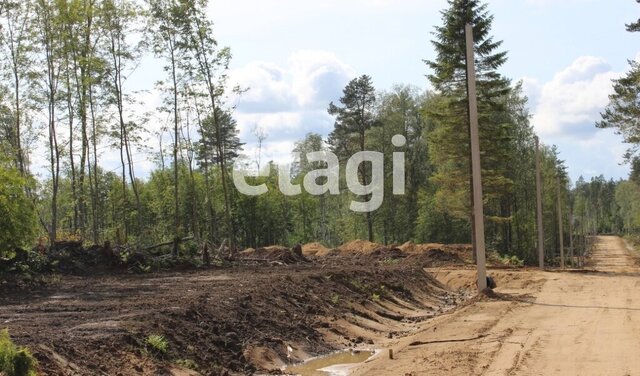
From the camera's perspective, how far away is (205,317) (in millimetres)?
11984

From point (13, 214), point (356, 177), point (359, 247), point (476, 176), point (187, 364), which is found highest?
point (356, 177)

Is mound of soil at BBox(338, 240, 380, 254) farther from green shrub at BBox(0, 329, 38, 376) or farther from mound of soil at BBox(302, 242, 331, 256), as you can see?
green shrub at BBox(0, 329, 38, 376)

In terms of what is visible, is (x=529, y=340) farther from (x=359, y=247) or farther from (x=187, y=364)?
(x=359, y=247)

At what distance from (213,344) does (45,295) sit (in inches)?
256

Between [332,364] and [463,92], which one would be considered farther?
[463,92]

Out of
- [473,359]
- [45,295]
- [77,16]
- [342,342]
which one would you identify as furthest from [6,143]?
[473,359]

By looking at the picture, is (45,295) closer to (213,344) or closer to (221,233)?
(213,344)

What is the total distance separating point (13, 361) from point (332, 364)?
6.42 meters

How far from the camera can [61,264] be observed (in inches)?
845

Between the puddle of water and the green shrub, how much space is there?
521 cm

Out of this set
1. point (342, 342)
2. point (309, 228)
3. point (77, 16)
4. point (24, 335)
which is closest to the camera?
point (24, 335)

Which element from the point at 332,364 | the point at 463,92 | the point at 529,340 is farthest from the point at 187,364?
the point at 463,92

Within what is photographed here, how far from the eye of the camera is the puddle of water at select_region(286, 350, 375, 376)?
11209mm

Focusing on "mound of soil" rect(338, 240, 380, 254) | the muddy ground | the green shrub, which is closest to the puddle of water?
the muddy ground
